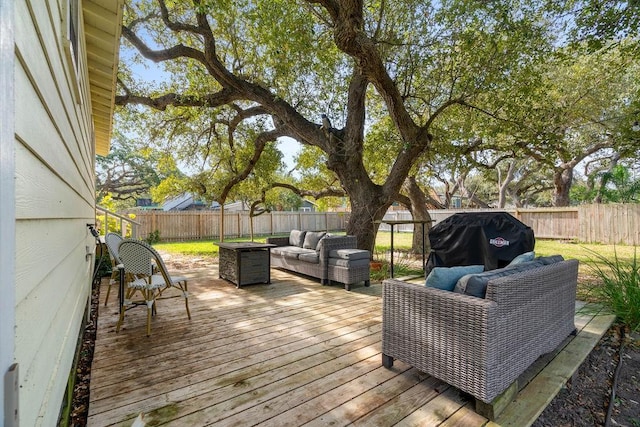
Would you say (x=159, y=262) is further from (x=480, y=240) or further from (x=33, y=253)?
(x=480, y=240)

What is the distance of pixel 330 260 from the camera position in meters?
5.45

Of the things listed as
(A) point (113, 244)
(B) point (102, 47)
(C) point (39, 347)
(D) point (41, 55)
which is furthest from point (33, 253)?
(A) point (113, 244)

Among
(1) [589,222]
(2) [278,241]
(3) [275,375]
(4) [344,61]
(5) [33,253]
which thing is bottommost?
(3) [275,375]

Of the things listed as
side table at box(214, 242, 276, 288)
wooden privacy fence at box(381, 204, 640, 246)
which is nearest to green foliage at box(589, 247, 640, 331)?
side table at box(214, 242, 276, 288)

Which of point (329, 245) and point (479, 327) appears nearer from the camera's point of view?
point (479, 327)

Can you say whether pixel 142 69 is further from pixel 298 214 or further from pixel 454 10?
pixel 298 214

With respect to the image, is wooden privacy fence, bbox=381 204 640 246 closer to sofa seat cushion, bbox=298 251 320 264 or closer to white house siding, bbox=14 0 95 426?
sofa seat cushion, bbox=298 251 320 264

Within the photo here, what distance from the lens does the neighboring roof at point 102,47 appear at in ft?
8.77

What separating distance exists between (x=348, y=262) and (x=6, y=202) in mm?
4702

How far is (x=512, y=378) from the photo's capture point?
2096 millimetres

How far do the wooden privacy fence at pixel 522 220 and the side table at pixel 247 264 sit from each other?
13.1 ft

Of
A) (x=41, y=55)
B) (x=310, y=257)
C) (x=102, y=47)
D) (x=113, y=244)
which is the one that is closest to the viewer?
(x=41, y=55)

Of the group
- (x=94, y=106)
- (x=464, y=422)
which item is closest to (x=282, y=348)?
(x=464, y=422)

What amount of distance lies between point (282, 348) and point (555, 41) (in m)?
6.75
